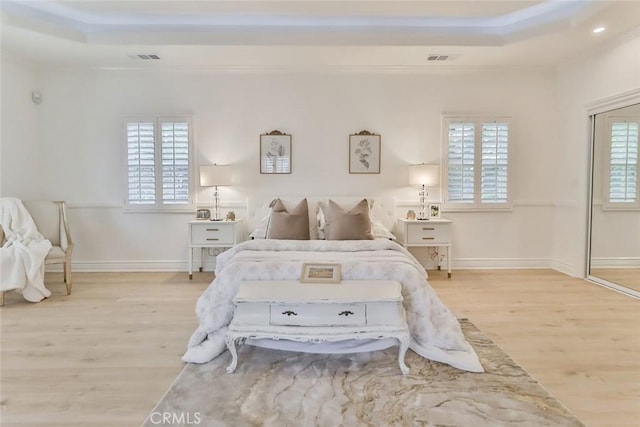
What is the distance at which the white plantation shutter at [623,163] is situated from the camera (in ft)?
15.0

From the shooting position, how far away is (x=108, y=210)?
17.7 ft

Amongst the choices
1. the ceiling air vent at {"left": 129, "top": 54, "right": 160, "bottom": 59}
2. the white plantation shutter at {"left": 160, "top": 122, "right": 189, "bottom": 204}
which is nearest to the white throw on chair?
the white plantation shutter at {"left": 160, "top": 122, "right": 189, "bottom": 204}

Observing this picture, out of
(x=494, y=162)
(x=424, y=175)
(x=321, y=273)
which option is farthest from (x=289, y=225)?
(x=494, y=162)

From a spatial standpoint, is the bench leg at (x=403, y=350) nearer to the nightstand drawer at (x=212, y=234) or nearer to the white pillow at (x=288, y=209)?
the white pillow at (x=288, y=209)

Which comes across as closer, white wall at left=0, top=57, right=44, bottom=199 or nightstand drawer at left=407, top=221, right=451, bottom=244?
white wall at left=0, top=57, right=44, bottom=199

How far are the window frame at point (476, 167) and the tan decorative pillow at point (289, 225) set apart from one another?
213 cm

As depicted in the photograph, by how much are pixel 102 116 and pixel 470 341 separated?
5.21m

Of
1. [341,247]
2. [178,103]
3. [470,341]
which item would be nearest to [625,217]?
[470,341]

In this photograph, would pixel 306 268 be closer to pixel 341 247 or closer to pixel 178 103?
pixel 341 247

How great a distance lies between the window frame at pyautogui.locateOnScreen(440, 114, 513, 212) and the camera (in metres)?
5.38

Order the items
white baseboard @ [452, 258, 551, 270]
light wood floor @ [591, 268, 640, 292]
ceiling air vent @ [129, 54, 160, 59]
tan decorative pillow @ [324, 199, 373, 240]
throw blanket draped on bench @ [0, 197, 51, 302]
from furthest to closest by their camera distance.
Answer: white baseboard @ [452, 258, 551, 270] < ceiling air vent @ [129, 54, 160, 59] < light wood floor @ [591, 268, 640, 292] < tan decorative pillow @ [324, 199, 373, 240] < throw blanket draped on bench @ [0, 197, 51, 302]

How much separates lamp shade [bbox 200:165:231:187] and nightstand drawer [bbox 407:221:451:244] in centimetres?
242

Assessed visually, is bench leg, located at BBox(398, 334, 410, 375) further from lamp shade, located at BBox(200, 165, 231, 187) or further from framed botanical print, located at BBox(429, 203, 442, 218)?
lamp shade, located at BBox(200, 165, 231, 187)

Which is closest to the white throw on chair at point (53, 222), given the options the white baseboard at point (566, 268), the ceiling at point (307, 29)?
the ceiling at point (307, 29)
